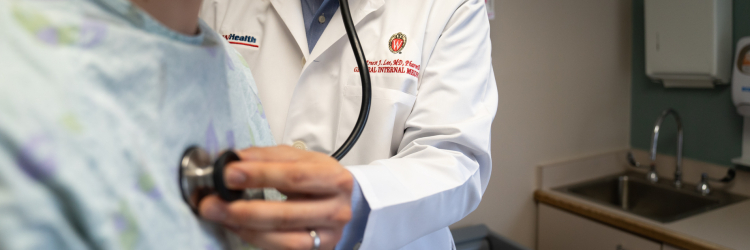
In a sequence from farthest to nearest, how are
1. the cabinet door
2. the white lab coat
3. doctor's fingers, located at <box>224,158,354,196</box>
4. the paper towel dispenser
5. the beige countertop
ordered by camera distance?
1. the paper towel dispenser
2. the cabinet door
3. the beige countertop
4. the white lab coat
5. doctor's fingers, located at <box>224,158,354,196</box>

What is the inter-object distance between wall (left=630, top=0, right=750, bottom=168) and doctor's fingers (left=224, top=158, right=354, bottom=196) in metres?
2.24

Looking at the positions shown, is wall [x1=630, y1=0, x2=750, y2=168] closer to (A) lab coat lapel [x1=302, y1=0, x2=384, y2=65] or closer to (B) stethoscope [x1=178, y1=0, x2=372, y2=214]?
(A) lab coat lapel [x1=302, y1=0, x2=384, y2=65]

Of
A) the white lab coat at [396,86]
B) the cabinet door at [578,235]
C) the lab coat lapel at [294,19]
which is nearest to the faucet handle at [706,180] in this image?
the cabinet door at [578,235]

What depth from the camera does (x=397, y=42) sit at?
0.82 meters

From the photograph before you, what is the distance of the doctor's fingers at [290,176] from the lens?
32 centimetres

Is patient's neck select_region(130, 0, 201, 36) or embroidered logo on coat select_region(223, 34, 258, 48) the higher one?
patient's neck select_region(130, 0, 201, 36)

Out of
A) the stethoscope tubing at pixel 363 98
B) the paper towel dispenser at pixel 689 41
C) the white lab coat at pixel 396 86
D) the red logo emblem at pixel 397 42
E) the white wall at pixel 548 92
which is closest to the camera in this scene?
the stethoscope tubing at pixel 363 98

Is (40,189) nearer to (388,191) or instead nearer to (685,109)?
(388,191)

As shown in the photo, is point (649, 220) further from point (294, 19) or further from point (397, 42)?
point (294, 19)

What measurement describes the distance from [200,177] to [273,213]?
0.20 feet

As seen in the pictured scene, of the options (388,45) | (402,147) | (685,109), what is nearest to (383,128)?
(402,147)

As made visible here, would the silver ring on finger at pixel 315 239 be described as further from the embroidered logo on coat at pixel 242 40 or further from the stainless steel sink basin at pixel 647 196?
the stainless steel sink basin at pixel 647 196

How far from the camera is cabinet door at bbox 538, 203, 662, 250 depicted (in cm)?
168

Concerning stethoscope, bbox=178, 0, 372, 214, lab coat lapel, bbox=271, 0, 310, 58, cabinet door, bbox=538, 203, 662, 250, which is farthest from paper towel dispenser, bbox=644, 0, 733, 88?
stethoscope, bbox=178, 0, 372, 214
